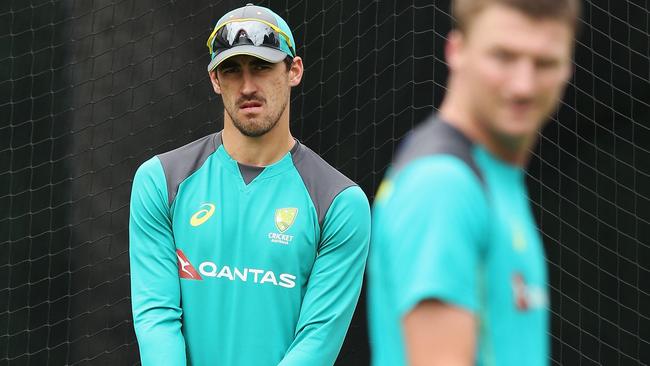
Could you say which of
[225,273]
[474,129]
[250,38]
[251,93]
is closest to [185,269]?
[225,273]

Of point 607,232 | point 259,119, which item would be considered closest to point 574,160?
point 607,232

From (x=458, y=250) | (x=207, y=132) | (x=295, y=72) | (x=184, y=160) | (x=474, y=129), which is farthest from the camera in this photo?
(x=207, y=132)

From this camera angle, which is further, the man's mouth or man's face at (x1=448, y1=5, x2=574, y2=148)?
the man's mouth

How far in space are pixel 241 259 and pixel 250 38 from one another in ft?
1.95

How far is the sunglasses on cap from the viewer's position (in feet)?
10.6

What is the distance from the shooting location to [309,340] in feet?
10.5

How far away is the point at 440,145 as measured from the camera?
60.7 inches

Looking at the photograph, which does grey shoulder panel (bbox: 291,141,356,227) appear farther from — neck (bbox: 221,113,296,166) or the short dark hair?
the short dark hair

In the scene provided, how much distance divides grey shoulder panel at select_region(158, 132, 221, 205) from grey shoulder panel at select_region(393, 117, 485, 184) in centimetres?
176

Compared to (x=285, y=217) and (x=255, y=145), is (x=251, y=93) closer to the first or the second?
(x=255, y=145)

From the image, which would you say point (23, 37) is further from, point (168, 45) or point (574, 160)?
point (574, 160)

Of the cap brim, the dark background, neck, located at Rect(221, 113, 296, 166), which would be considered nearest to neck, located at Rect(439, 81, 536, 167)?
the cap brim

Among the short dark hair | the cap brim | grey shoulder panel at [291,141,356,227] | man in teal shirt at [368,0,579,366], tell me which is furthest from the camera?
grey shoulder panel at [291,141,356,227]

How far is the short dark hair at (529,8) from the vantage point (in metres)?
1.54
